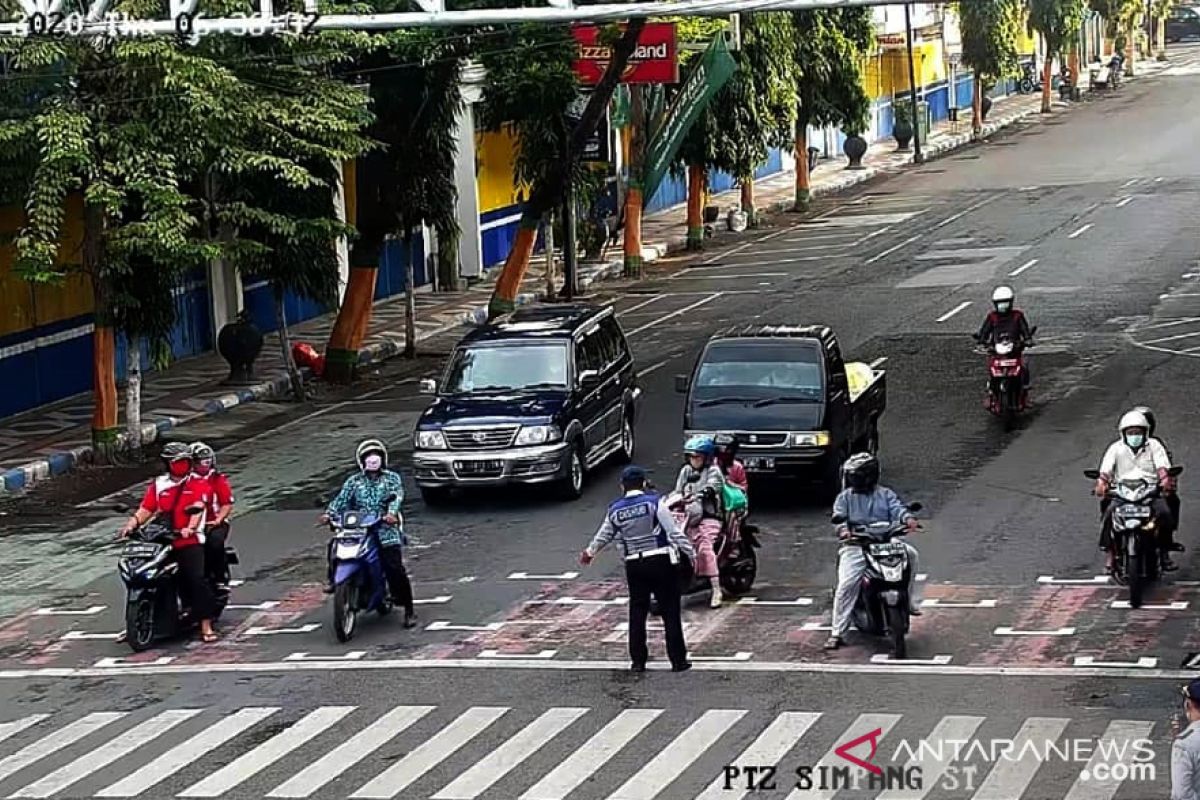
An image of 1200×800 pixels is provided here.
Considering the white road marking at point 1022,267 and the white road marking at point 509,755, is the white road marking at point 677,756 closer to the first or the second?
the white road marking at point 509,755

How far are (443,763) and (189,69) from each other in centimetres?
1420

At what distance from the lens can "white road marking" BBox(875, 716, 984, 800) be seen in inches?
511

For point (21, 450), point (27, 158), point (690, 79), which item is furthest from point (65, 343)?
point (690, 79)

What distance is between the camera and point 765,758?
13.8 m

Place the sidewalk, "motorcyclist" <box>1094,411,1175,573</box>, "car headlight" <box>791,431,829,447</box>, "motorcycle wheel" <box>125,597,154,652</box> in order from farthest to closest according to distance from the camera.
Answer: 1. the sidewalk
2. "car headlight" <box>791,431,829,447</box>
3. "motorcyclist" <box>1094,411,1175,573</box>
4. "motorcycle wheel" <box>125,597,154,652</box>

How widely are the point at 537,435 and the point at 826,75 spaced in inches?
1315

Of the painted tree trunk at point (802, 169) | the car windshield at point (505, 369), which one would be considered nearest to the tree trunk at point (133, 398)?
the car windshield at point (505, 369)

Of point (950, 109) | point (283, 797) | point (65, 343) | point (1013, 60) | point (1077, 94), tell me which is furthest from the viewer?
point (1077, 94)

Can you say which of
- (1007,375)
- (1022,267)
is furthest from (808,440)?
(1022,267)

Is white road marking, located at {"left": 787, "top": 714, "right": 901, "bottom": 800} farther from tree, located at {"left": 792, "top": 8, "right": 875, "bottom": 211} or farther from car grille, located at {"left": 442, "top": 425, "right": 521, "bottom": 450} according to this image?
tree, located at {"left": 792, "top": 8, "right": 875, "bottom": 211}

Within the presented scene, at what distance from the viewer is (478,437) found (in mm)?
23078

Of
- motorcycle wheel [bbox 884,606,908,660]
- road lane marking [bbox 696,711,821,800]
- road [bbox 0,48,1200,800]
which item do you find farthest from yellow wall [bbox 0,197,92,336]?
road lane marking [bbox 696,711,821,800]

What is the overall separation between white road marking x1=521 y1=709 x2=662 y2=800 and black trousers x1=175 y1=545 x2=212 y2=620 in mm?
4740

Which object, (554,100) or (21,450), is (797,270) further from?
(21,450)
